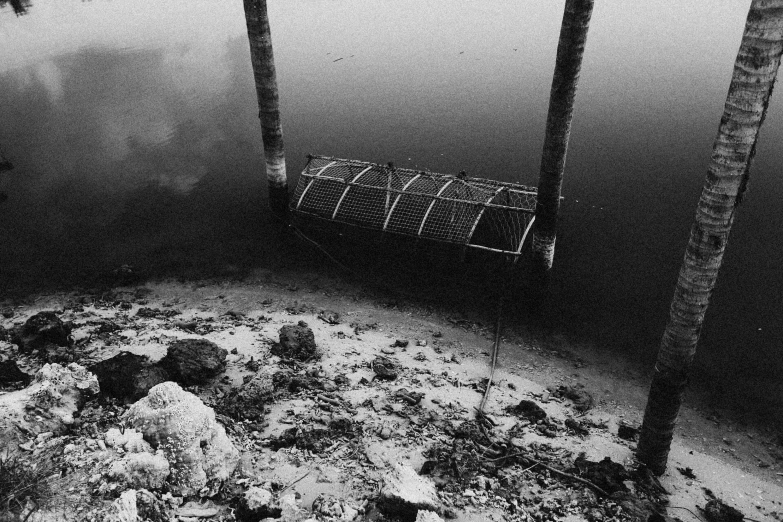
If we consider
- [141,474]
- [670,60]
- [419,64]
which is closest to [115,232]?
[141,474]

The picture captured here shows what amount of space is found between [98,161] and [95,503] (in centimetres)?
1687

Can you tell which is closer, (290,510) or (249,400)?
(290,510)

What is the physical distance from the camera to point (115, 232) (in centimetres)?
1421

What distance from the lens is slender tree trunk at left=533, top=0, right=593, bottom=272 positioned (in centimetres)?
835

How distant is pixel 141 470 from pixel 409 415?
3544mm

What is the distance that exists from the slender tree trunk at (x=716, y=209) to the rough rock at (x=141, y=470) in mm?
5833

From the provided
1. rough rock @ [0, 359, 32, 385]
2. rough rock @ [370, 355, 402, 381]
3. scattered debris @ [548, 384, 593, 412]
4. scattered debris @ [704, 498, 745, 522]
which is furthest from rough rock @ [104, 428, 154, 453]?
scattered debris @ [704, 498, 745, 522]

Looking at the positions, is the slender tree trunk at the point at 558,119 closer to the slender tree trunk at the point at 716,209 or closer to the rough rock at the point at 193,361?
the slender tree trunk at the point at 716,209

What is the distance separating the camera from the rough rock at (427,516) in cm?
490

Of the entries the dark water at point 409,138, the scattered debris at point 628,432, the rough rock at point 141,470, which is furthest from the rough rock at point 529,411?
the rough rock at point 141,470

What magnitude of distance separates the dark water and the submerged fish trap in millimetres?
1422

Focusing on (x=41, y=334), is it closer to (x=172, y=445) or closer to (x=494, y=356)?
(x=172, y=445)

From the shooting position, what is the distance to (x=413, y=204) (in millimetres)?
14078

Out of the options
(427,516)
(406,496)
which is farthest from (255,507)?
(427,516)
